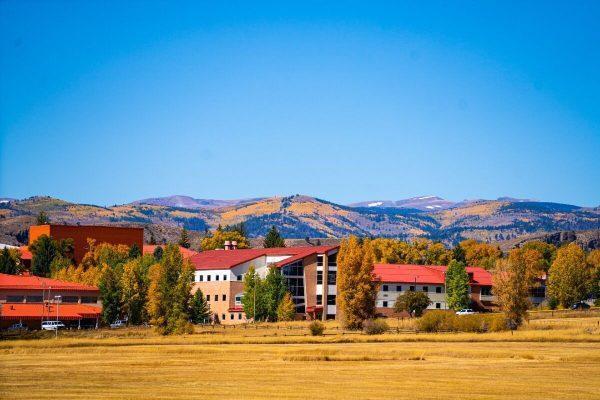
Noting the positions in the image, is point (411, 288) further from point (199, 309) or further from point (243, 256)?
point (199, 309)

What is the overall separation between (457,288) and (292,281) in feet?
83.0

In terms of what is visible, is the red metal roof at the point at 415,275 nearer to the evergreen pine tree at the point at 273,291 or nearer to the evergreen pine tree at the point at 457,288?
the evergreen pine tree at the point at 457,288

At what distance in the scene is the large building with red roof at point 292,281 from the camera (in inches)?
5389

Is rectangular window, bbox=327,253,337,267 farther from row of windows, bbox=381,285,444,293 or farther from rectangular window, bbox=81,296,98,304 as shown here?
rectangular window, bbox=81,296,98,304

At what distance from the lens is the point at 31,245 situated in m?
185

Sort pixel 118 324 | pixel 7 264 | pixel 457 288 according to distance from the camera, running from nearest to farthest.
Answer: pixel 118 324
pixel 457 288
pixel 7 264

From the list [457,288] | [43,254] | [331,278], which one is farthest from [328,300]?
[43,254]

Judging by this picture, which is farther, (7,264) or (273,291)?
(7,264)

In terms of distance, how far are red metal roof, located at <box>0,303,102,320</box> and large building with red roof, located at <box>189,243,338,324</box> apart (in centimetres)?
1793

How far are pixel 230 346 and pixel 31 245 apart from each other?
115 m

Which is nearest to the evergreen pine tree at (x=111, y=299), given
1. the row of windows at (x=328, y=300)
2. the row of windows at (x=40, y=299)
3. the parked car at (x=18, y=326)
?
the row of windows at (x=40, y=299)

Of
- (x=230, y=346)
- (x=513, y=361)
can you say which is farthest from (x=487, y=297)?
(x=513, y=361)

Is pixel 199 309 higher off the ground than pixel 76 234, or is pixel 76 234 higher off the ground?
pixel 76 234

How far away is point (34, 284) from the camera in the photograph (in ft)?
433
